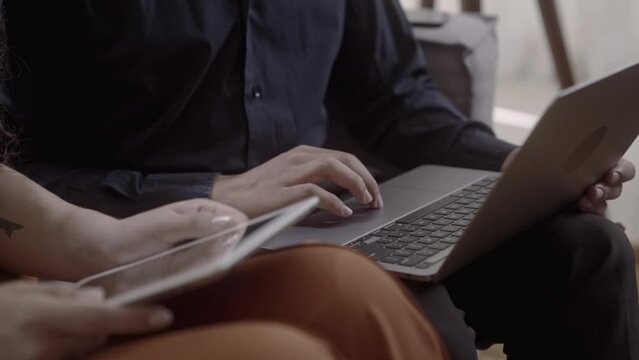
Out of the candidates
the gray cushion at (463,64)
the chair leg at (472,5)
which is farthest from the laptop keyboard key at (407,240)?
the chair leg at (472,5)

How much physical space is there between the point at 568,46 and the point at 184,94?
1.20m

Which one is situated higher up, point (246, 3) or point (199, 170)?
point (246, 3)

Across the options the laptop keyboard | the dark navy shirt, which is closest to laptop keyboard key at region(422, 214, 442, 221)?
the laptop keyboard

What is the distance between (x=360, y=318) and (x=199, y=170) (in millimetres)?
475

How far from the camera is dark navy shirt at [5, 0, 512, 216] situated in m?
0.96

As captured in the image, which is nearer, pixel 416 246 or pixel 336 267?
pixel 336 267

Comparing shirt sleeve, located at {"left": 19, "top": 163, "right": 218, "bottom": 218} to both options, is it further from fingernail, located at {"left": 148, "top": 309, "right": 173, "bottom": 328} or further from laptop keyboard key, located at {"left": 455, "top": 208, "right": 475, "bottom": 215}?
fingernail, located at {"left": 148, "top": 309, "right": 173, "bottom": 328}

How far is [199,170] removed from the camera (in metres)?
1.05

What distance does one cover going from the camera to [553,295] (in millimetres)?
858

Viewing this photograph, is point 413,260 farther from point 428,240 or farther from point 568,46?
point 568,46

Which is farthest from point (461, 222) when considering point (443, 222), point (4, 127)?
point (4, 127)

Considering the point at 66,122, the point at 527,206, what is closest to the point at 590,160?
the point at 527,206

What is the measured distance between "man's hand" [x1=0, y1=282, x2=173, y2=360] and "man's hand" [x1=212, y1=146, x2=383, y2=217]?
34cm

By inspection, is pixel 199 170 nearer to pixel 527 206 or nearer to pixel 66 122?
pixel 66 122
